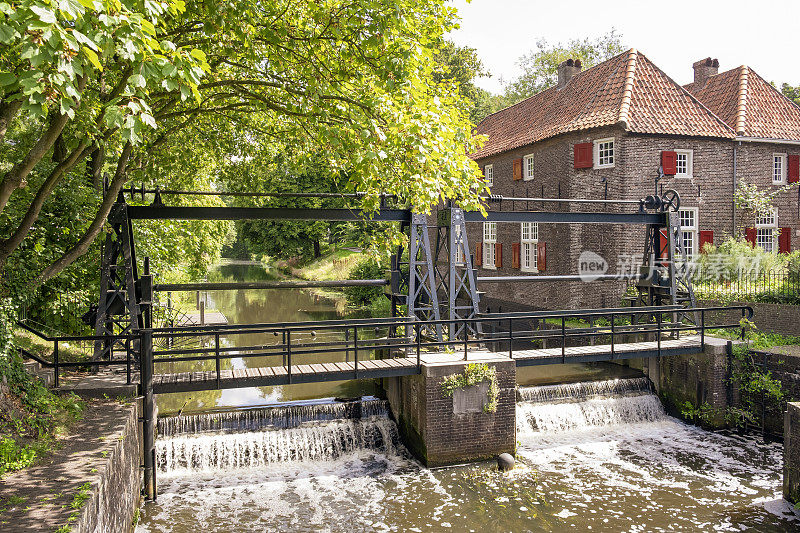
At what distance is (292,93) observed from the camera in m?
8.44

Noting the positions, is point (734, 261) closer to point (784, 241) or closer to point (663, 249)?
point (663, 249)

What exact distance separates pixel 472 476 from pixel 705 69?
80.0 ft

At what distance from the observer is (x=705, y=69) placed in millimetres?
26094

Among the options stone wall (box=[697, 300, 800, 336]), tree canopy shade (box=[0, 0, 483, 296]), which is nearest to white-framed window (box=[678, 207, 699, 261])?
stone wall (box=[697, 300, 800, 336])

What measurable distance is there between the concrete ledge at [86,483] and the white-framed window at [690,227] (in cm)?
1992

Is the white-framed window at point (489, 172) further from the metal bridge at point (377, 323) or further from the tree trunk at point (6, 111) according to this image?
the tree trunk at point (6, 111)

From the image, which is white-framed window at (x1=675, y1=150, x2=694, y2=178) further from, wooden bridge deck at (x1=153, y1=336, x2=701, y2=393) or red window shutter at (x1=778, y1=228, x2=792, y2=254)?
wooden bridge deck at (x1=153, y1=336, x2=701, y2=393)

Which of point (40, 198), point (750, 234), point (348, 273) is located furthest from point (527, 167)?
point (40, 198)

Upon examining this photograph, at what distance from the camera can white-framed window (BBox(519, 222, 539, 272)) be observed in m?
24.2

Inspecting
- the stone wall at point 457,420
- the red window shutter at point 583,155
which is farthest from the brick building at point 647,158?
the stone wall at point 457,420

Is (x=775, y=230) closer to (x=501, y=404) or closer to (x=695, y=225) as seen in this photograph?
(x=695, y=225)

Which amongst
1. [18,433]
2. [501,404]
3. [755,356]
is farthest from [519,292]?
[18,433]

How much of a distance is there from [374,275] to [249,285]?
18.3 metres

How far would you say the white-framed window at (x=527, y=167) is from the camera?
24828 millimetres
